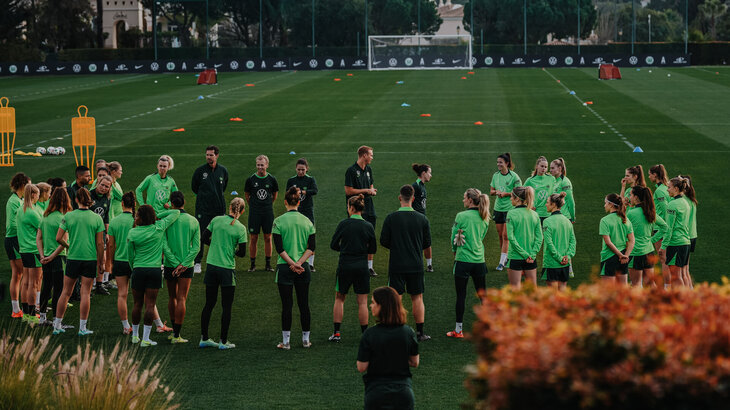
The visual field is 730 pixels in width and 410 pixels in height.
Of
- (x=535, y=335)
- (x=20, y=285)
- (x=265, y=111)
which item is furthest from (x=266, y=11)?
(x=535, y=335)

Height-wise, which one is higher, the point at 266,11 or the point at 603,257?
the point at 266,11

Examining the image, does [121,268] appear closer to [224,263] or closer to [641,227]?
[224,263]

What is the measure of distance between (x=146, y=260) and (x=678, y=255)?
7.26m

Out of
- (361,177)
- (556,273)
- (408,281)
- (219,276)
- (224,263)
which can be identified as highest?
(361,177)

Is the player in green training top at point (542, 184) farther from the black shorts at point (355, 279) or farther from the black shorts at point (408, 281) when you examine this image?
the black shorts at point (355, 279)

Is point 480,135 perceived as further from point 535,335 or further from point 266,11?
point 266,11

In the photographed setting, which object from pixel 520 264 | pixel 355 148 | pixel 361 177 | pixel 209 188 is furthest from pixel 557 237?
pixel 355 148

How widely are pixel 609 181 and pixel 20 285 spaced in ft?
48.8

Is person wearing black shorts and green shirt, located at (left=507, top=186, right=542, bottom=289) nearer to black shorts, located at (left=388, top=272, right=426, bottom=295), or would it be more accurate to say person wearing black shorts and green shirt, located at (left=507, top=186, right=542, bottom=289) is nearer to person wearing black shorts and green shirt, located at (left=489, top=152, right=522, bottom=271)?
black shorts, located at (left=388, top=272, right=426, bottom=295)

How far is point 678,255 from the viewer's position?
509 inches

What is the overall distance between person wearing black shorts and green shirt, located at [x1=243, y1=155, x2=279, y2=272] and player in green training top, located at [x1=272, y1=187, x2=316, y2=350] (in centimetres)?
445

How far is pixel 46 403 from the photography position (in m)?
7.66

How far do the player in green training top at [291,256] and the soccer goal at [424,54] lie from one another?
61744 mm

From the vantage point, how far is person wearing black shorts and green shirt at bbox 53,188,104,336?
38.4 feet
